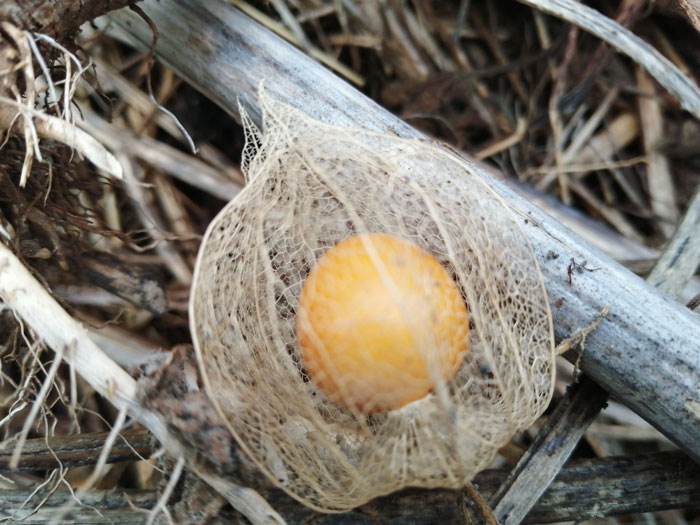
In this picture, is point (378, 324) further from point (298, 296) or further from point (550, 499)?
point (550, 499)

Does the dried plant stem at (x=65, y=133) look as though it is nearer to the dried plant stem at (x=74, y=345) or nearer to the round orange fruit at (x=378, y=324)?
the dried plant stem at (x=74, y=345)

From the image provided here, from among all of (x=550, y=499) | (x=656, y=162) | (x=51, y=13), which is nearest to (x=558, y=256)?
(x=550, y=499)

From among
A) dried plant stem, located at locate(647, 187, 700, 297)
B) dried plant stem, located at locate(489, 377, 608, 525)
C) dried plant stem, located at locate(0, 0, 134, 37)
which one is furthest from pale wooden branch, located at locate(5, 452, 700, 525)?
dried plant stem, located at locate(0, 0, 134, 37)

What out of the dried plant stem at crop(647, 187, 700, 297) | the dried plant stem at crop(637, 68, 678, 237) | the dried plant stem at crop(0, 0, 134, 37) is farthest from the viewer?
the dried plant stem at crop(637, 68, 678, 237)

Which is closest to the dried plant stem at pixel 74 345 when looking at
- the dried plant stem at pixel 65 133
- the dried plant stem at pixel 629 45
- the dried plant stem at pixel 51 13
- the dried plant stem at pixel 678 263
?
the dried plant stem at pixel 65 133

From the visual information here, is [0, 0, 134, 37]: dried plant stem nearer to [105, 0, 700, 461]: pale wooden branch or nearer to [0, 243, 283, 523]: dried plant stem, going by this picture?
[105, 0, 700, 461]: pale wooden branch

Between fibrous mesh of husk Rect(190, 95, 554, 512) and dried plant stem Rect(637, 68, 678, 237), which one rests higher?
dried plant stem Rect(637, 68, 678, 237)
